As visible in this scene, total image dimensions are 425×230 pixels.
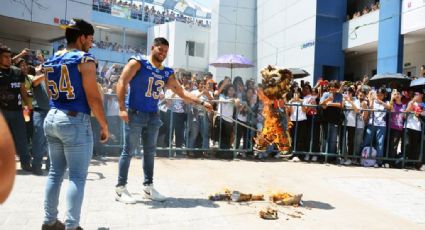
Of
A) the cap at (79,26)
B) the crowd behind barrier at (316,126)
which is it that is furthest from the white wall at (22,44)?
the cap at (79,26)

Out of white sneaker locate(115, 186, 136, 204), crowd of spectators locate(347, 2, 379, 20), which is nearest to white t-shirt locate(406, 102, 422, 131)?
white sneaker locate(115, 186, 136, 204)

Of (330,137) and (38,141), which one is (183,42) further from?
(38,141)

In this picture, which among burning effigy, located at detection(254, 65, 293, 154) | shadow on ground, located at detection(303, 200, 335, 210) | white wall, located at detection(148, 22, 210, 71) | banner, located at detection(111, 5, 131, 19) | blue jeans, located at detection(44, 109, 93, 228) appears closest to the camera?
blue jeans, located at detection(44, 109, 93, 228)

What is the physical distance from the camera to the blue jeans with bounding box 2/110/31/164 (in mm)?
7012

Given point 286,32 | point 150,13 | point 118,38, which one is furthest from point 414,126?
point 118,38

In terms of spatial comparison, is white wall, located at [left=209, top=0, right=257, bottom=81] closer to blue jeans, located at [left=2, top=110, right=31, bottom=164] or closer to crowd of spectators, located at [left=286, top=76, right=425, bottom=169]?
crowd of spectators, located at [left=286, top=76, right=425, bottom=169]

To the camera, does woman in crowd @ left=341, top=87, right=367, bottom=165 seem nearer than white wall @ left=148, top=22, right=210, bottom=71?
Yes

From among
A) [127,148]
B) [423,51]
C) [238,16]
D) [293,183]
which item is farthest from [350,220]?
[238,16]

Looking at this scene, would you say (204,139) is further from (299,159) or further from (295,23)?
(295,23)

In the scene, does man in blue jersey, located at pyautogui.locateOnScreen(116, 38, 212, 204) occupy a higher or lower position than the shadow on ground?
higher

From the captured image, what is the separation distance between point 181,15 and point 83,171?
46.1 metres

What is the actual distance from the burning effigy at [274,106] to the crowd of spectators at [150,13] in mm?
38504

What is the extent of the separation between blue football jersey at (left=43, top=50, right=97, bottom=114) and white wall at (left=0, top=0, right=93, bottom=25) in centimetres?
1016

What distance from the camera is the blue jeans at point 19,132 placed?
23.0ft
